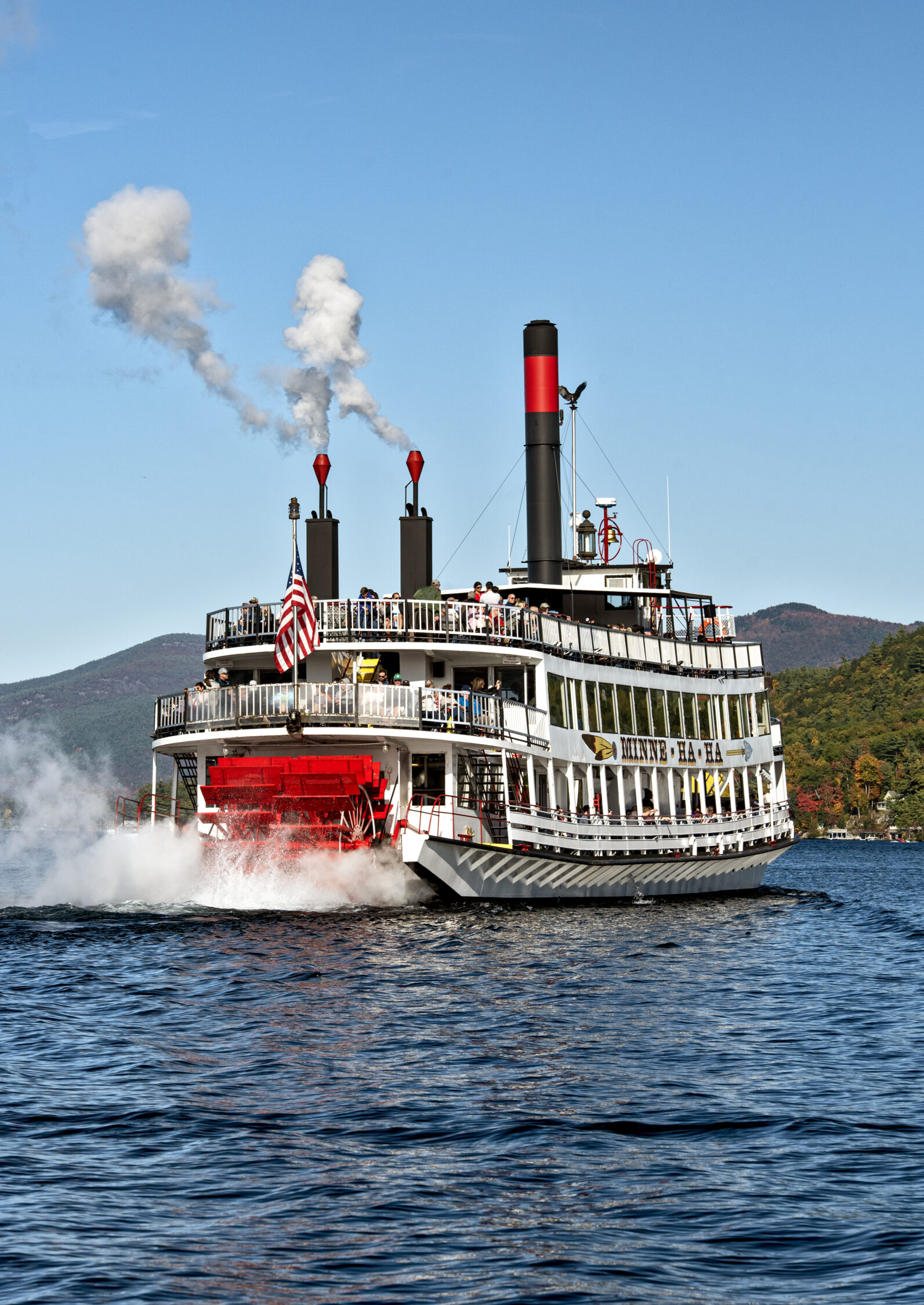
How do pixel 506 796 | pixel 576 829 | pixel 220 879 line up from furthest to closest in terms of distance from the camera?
pixel 576 829 → pixel 220 879 → pixel 506 796

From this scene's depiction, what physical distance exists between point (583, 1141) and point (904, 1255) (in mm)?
3868

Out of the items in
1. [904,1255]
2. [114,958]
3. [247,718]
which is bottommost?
[904,1255]

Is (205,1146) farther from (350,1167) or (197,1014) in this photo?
(197,1014)

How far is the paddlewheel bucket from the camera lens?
33281 mm

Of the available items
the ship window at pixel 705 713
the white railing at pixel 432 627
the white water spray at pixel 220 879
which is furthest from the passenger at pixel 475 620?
the ship window at pixel 705 713

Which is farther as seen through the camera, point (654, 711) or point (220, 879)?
point (654, 711)

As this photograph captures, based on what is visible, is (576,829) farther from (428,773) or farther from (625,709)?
(625,709)

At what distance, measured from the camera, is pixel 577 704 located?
39.4m

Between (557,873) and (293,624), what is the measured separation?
8396mm

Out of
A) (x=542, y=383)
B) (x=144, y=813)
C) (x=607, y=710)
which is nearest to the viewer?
(x=144, y=813)

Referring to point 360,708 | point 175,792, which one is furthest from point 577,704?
point 175,792

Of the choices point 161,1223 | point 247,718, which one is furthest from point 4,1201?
point 247,718

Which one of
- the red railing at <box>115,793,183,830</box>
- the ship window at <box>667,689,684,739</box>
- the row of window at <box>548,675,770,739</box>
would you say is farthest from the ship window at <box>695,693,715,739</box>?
the red railing at <box>115,793,183,830</box>

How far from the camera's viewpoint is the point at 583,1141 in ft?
50.0
